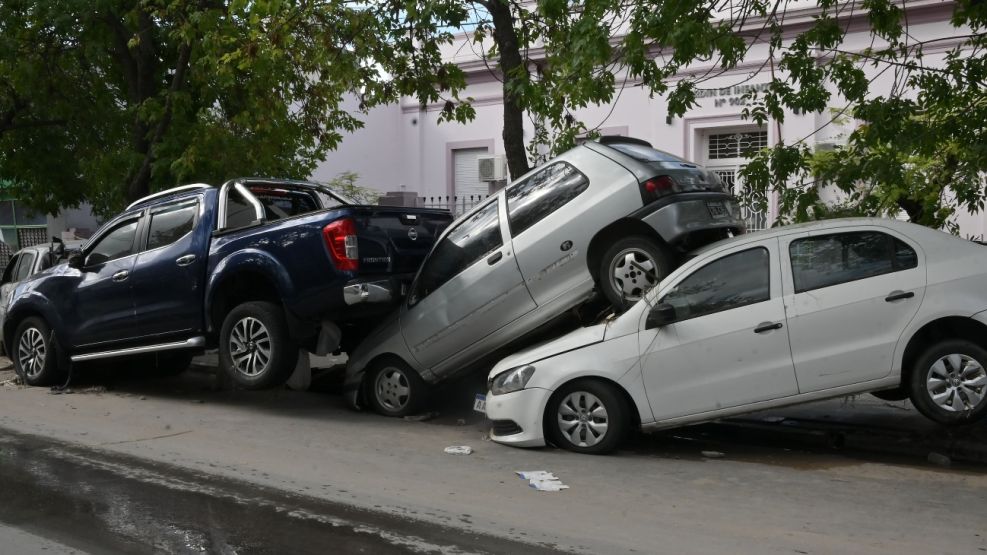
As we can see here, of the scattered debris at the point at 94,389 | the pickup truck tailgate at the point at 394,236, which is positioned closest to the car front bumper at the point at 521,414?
the pickup truck tailgate at the point at 394,236

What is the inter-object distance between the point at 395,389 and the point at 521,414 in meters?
2.04

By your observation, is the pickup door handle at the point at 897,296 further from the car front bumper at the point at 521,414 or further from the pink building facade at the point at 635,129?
the pink building facade at the point at 635,129

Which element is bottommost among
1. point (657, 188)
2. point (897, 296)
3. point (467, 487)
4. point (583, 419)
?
point (467, 487)

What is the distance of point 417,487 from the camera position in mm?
6824

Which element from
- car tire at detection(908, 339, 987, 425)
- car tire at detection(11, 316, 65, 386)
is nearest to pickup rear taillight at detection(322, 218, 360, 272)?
car tire at detection(11, 316, 65, 386)

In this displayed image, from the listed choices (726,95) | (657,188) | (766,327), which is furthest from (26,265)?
(726,95)

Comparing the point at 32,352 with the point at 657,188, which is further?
the point at 32,352

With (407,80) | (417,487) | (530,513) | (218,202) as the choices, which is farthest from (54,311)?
(530,513)

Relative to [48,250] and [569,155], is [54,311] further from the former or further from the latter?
[569,155]

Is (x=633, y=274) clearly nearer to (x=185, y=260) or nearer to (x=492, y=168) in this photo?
(x=185, y=260)

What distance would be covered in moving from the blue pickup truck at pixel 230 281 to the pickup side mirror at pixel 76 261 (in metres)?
0.01

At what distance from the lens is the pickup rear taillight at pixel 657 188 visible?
789 cm

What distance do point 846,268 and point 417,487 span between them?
138 inches

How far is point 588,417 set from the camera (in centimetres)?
767
